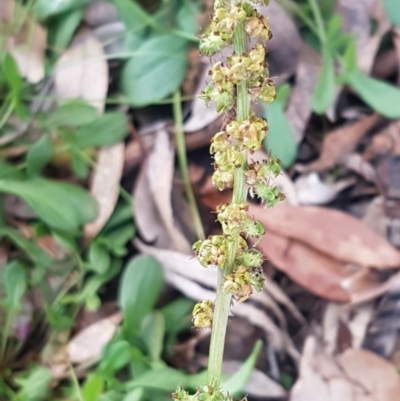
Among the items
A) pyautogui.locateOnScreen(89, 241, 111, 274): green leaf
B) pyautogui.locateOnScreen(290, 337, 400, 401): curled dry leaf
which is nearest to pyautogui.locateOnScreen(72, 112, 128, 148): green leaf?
pyautogui.locateOnScreen(89, 241, 111, 274): green leaf

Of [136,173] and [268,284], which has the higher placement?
[136,173]

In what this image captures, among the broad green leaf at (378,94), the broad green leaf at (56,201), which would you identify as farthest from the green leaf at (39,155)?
the broad green leaf at (378,94)

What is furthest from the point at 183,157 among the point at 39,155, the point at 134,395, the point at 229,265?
the point at 229,265

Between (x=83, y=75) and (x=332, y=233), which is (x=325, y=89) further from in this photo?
(x=83, y=75)

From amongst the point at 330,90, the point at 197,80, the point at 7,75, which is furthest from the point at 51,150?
the point at 330,90

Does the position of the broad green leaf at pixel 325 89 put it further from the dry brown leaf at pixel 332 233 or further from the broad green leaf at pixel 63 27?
the broad green leaf at pixel 63 27

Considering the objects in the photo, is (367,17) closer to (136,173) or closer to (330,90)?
(330,90)

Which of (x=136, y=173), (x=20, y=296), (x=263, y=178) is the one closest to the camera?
(x=263, y=178)
